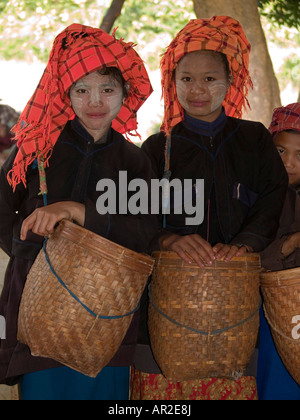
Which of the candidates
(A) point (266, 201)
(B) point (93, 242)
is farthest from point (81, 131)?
(A) point (266, 201)

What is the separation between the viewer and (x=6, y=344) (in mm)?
2430

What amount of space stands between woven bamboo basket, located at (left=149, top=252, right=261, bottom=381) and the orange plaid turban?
2.29 ft

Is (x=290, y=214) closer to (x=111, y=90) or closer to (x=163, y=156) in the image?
(x=163, y=156)

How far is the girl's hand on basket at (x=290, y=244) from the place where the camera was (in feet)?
8.57

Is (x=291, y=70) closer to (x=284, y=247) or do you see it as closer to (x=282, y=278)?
(x=284, y=247)

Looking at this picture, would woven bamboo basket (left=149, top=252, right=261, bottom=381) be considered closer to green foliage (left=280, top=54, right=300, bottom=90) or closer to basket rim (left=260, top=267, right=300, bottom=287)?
basket rim (left=260, top=267, right=300, bottom=287)

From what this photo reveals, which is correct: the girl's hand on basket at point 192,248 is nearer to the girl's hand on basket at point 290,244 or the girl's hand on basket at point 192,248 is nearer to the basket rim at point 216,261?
the basket rim at point 216,261

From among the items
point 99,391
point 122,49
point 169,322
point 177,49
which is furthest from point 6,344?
point 177,49

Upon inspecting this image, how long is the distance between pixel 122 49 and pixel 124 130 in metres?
Answer: 0.38

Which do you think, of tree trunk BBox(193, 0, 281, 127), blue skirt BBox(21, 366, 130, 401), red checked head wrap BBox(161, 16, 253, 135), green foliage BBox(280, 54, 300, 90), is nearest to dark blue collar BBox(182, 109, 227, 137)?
red checked head wrap BBox(161, 16, 253, 135)

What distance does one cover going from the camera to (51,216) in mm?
2152

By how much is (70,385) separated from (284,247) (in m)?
1.15

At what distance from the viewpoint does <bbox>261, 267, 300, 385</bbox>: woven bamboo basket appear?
2.31 metres

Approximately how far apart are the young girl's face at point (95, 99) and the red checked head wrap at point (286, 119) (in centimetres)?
101
